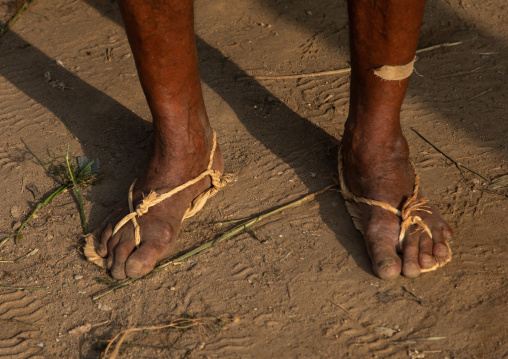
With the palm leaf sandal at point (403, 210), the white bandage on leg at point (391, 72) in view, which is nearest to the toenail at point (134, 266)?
the palm leaf sandal at point (403, 210)

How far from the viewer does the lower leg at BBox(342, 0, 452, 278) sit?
77.5 inches

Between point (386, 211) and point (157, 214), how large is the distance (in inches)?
36.1

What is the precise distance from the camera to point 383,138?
2201 millimetres

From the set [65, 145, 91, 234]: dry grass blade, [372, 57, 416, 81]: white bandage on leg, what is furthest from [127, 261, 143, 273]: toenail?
[372, 57, 416, 81]: white bandage on leg

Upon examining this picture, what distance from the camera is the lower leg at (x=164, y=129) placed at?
1986 millimetres

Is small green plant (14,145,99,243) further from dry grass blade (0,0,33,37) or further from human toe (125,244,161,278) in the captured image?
dry grass blade (0,0,33,37)

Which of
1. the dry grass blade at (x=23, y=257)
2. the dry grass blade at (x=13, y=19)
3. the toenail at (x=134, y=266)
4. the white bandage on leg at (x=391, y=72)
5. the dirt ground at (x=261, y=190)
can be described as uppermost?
the white bandage on leg at (x=391, y=72)

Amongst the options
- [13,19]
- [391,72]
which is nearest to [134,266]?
[391,72]

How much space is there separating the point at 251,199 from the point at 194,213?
28 cm

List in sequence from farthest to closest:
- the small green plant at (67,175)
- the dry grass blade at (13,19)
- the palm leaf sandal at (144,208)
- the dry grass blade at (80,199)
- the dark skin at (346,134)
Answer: the dry grass blade at (13,19)
the small green plant at (67,175)
the dry grass blade at (80,199)
the palm leaf sandal at (144,208)
the dark skin at (346,134)

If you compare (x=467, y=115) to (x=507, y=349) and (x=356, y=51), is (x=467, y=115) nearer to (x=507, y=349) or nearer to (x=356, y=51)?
(x=356, y=51)

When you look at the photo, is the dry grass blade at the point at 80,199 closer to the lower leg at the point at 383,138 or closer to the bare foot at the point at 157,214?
the bare foot at the point at 157,214

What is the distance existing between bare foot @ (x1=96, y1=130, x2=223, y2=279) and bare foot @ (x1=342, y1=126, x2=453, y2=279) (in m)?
0.64

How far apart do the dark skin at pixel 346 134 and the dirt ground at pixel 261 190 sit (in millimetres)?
108
